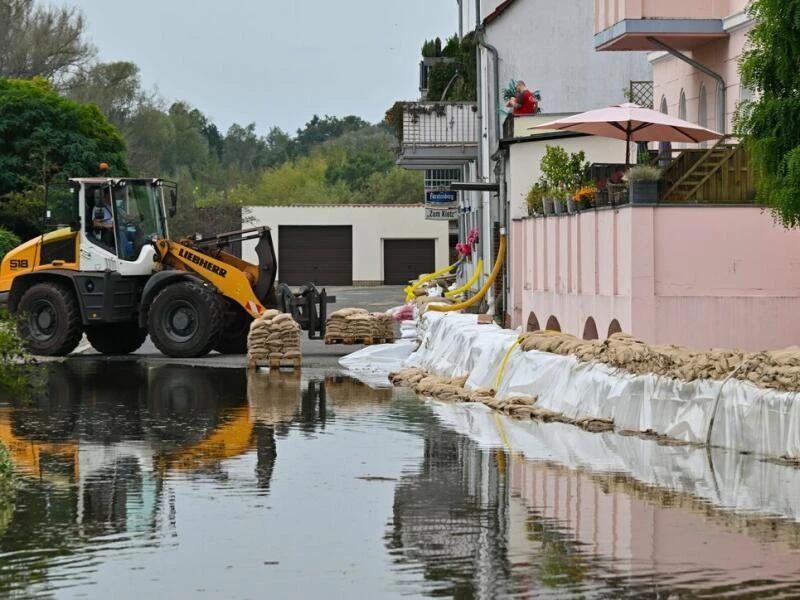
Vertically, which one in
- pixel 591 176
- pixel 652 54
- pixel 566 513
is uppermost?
pixel 652 54

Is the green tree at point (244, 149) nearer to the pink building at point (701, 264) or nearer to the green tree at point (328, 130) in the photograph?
the green tree at point (328, 130)

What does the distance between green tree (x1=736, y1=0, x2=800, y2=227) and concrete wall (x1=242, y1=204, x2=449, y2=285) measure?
198ft

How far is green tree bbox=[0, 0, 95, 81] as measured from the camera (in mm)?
84312

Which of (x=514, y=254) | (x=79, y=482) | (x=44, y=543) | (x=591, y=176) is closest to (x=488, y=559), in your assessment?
(x=44, y=543)

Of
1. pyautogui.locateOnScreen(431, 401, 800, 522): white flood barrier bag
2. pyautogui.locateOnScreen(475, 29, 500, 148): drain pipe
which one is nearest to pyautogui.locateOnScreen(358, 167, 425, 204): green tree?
pyautogui.locateOnScreen(475, 29, 500, 148): drain pipe

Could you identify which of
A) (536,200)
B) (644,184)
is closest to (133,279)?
(536,200)

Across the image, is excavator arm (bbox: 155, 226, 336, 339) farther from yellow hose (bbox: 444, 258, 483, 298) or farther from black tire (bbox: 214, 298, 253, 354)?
yellow hose (bbox: 444, 258, 483, 298)

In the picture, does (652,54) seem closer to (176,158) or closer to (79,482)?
(79,482)

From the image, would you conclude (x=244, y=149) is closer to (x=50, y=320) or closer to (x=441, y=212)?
(x=441, y=212)

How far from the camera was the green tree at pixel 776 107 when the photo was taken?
59.2 feet

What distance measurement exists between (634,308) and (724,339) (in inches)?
43.2

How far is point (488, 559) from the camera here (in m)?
10.6

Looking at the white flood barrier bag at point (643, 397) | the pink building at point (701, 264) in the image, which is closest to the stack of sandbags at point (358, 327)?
the white flood barrier bag at point (643, 397)

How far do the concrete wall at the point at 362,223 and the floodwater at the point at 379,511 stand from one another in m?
58.9
